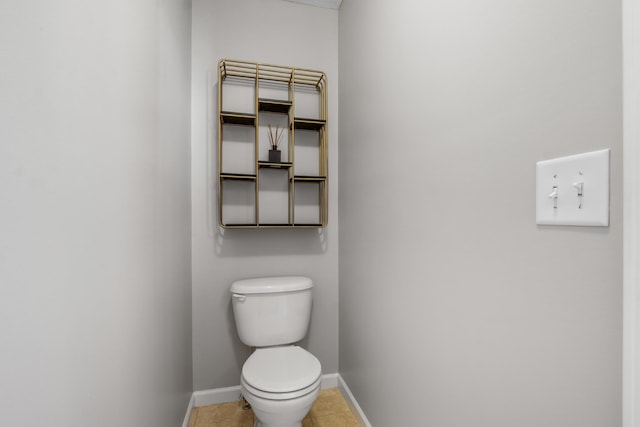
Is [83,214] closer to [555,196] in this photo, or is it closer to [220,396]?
[555,196]

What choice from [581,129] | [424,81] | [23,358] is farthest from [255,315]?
[581,129]

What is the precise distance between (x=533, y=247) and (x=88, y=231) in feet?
3.15

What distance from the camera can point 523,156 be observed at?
709 millimetres

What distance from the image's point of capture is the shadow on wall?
1873 mm

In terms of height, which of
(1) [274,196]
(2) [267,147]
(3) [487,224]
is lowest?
(3) [487,224]

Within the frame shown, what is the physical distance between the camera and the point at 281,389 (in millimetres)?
1263

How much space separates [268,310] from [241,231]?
1.61 feet

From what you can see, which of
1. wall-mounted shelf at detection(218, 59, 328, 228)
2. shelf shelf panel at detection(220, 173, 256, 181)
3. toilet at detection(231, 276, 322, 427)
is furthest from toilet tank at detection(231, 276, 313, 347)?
shelf shelf panel at detection(220, 173, 256, 181)

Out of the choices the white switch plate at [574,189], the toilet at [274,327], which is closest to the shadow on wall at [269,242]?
the toilet at [274,327]

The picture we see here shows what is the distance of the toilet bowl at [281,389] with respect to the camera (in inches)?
49.4

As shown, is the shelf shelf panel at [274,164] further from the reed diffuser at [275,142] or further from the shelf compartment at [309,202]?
the shelf compartment at [309,202]

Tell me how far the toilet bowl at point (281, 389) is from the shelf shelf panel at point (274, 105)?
136 centimetres

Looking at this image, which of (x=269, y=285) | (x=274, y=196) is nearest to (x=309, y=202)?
(x=274, y=196)

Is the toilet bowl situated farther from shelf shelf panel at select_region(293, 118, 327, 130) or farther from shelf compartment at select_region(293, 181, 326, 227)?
shelf shelf panel at select_region(293, 118, 327, 130)
